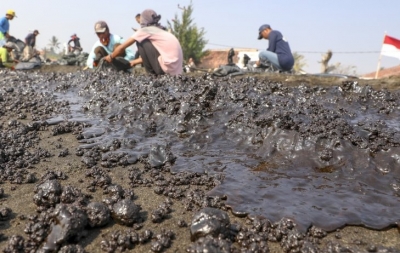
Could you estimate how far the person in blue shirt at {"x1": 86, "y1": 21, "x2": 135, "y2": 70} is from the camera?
7.22 meters

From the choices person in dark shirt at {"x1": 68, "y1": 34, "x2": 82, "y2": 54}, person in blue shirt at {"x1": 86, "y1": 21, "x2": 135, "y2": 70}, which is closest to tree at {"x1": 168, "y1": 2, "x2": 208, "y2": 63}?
person in dark shirt at {"x1": 68, "y1": 34, "x2": 82, "y2": 54}

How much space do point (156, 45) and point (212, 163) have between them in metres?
4.11

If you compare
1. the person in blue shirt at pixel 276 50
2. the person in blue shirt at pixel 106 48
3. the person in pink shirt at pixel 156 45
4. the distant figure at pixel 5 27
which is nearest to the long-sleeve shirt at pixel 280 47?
the person in blue shirt at pixel 276 50

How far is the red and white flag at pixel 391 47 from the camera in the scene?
11430 millimetres

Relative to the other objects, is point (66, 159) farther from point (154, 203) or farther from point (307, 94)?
point (307, 94)

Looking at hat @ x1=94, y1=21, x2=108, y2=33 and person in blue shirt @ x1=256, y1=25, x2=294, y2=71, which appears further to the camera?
person in blue shirt @ x1=256, y1=25, x2=294, y2=71

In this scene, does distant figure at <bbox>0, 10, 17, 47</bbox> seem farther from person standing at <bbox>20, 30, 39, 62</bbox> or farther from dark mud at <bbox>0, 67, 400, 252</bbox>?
dark mud at <bbox>0, 67, 400, 252</bbox>

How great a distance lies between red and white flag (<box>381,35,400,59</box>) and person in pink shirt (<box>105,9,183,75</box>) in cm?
828

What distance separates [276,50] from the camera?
8.34 metres

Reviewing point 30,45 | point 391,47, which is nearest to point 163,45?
point 391,47

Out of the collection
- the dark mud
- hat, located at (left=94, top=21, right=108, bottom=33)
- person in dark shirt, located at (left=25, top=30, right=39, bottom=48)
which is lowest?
the dark mud

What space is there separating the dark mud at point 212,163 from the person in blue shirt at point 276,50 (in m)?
3.65

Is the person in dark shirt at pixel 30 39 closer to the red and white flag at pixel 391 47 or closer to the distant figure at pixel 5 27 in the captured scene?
the distant figure at pixel 5 27

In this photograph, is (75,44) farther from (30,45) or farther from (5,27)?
(5,27)
